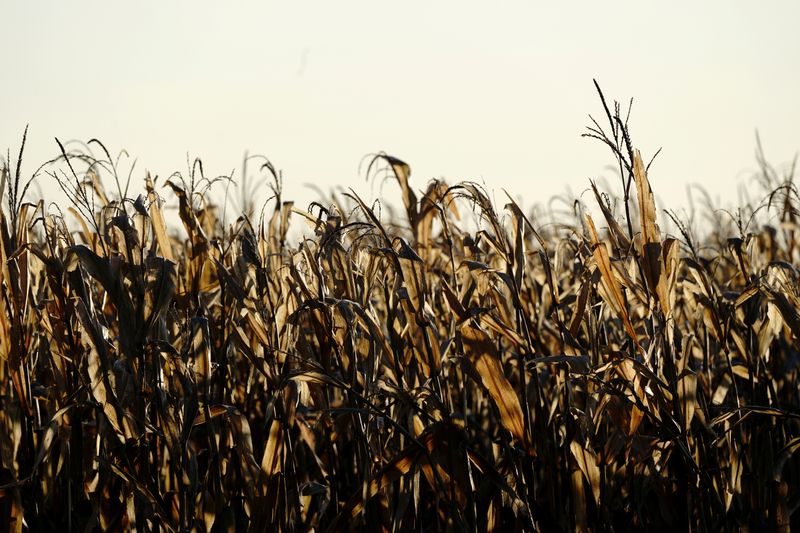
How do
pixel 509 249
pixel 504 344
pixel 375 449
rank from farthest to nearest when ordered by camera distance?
pixel 504 344, pixel 375 449, pixel 509 249

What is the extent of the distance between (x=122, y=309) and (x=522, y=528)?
1448 mm

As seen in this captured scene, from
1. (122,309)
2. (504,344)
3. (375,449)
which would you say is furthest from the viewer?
(504,344)

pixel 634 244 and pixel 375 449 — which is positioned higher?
pixel 634 244

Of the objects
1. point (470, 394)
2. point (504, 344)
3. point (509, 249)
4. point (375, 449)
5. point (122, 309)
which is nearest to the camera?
point (122, 309)

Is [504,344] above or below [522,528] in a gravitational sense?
above

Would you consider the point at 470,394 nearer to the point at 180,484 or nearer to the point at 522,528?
the point at 522,528

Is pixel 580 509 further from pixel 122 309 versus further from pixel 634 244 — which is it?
pixel 122 309

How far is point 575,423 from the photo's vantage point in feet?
8.36

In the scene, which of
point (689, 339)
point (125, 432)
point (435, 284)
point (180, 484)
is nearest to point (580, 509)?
point (689, 339)

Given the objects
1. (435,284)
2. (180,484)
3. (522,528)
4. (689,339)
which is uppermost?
(435,284)

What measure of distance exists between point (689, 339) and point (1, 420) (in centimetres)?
226

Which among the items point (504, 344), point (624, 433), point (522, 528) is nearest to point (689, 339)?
point (624, 433)

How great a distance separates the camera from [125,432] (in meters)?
2.42

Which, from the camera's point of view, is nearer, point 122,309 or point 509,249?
point 122,309
